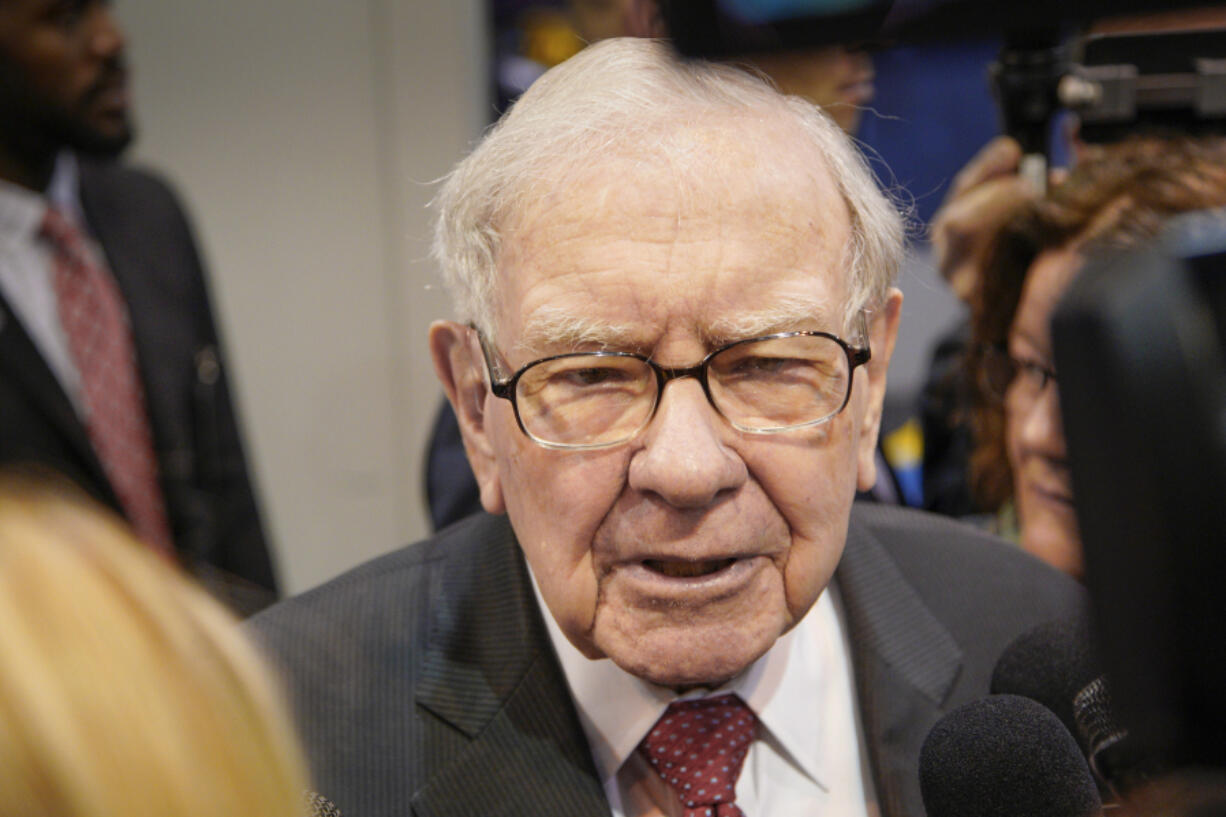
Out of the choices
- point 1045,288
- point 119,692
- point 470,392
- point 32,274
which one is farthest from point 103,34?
point 119,692

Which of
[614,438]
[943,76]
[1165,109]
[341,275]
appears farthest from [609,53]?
[341,275]

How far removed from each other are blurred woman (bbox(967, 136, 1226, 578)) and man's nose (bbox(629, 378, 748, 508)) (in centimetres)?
55

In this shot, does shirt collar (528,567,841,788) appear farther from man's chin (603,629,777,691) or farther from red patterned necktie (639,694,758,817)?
man's chin (603,629,777,691)

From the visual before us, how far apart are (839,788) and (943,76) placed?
187cm

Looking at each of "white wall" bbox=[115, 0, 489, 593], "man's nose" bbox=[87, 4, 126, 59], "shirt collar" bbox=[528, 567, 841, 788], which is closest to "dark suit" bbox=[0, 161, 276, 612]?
"man's nose" bbox=[87, 4, 126, 59]

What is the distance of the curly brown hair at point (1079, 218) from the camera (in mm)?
1515

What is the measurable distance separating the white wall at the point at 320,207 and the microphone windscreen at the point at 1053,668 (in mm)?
2752

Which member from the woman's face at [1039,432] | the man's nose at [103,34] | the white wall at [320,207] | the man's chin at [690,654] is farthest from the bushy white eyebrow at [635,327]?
the white wall at [320,207]

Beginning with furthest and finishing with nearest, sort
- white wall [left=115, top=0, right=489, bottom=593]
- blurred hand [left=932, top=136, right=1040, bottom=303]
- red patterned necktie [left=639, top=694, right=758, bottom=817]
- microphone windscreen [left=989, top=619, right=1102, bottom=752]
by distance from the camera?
white wall [left=115, top=0, right=489, bottom=593] < blurred hand [left=932, top=136, right=1040, bottom=303] < red patterned necktie [left=639, top=694, right=758, bottom=817] < microphone windscreen [left=989, top=619, right=1102, bottom=752]

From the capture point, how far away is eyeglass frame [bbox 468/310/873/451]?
1110 millimetres

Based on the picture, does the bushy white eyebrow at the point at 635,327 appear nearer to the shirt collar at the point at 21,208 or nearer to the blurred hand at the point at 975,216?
the blurred hand at the point at 975,216

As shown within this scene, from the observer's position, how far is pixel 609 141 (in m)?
1.13

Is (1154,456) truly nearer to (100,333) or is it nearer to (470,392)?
(470,392)

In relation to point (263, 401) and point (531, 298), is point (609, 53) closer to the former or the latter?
point (531, 298)
